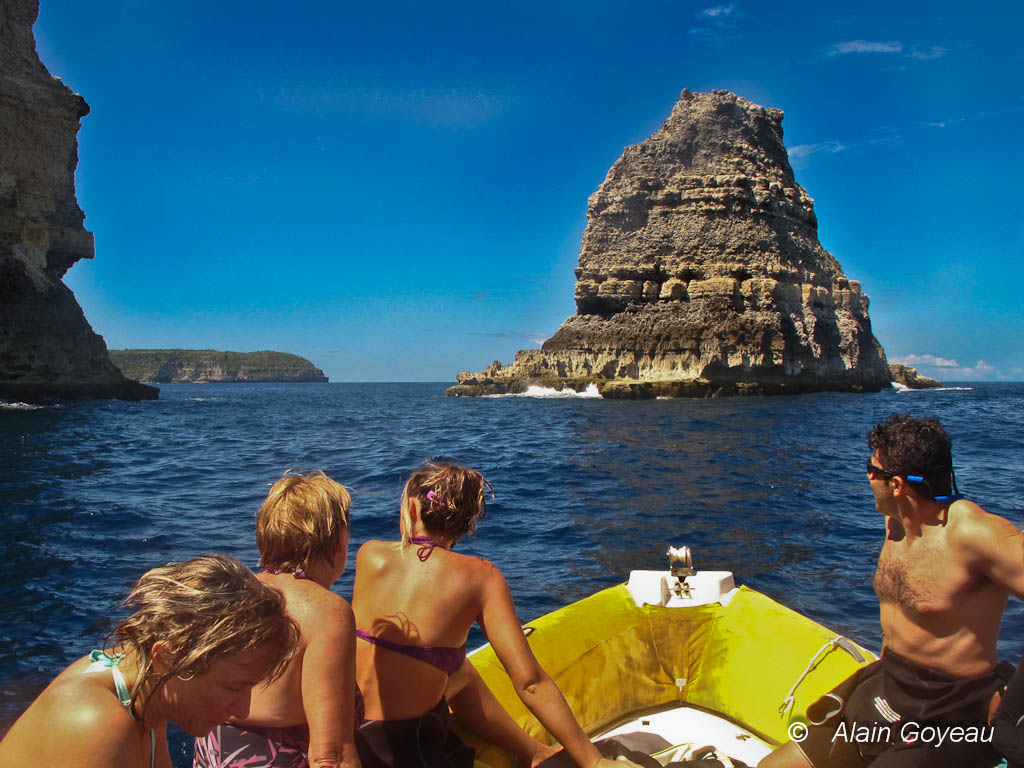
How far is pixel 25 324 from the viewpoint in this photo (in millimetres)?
37594

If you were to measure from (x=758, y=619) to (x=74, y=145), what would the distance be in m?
48.6

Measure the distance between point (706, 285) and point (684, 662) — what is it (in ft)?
185

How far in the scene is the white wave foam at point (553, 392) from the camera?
56.8 m

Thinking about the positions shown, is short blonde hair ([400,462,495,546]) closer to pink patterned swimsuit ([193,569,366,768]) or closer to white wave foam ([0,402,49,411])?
pink patterned swimsuit ([193,569,366,768])

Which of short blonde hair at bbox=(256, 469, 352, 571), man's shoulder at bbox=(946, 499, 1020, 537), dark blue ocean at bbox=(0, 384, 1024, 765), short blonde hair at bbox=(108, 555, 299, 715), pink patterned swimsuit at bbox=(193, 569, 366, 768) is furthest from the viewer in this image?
dark blue ocean at bbox=(0, 384, 1024, 765)

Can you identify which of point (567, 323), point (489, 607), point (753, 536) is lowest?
point (753, 536)

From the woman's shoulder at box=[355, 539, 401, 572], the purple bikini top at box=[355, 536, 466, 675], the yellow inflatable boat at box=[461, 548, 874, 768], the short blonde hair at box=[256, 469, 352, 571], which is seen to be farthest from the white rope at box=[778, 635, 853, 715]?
the short blonde hair at box=[256, 469, 352, 571]

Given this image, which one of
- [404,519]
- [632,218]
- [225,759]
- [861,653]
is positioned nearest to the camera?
[225,759]

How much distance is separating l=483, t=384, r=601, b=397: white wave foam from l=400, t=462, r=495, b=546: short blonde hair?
52957 millimetres

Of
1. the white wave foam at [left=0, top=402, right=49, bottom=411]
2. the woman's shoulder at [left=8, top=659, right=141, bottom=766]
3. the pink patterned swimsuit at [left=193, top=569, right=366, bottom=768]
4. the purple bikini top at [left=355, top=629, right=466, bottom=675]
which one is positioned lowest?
the white wave foam at [left=0, top=402, right=49, bottom=411]

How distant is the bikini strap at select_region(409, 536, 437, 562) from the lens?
271 cm

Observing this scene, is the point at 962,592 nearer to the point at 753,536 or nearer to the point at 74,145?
the point at 753,536

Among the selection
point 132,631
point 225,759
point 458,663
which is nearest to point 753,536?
point 458,663

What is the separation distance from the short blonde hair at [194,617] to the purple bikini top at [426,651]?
3.44ft
